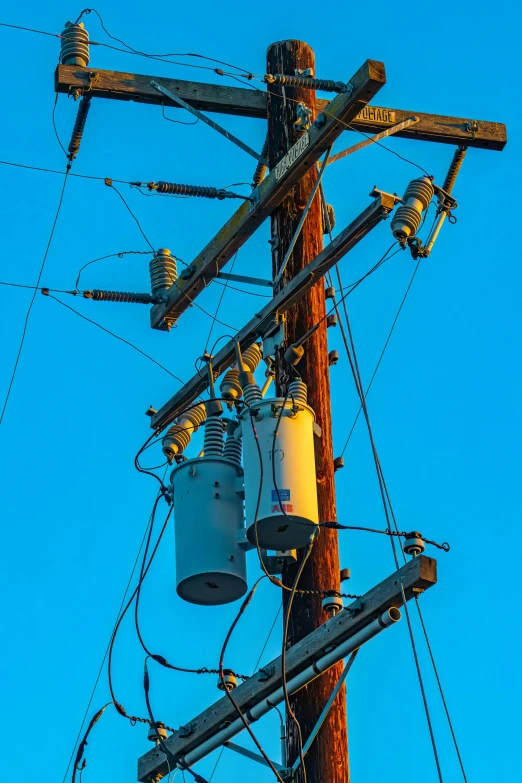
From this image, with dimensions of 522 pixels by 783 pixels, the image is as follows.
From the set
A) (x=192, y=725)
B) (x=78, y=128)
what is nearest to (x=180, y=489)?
(x=192, y=725)

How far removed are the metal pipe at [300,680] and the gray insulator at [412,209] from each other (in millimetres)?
2163

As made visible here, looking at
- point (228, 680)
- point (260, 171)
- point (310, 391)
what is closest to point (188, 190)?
point (260, 171)

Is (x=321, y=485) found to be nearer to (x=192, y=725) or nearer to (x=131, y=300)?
(x=192, y=725)

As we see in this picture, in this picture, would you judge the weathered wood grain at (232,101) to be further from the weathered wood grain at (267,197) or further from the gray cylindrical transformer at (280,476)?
the gray cylindrical transformer at (280,476)

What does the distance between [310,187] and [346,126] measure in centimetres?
100

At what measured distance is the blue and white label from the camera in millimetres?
8438

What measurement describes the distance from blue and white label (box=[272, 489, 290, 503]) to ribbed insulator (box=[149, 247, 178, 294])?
105 inches

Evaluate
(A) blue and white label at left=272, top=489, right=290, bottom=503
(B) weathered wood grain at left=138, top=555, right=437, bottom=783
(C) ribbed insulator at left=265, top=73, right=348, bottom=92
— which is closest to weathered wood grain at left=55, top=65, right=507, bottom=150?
(C) ribbed insulator at left=265, top=73, right=348, bottom=92

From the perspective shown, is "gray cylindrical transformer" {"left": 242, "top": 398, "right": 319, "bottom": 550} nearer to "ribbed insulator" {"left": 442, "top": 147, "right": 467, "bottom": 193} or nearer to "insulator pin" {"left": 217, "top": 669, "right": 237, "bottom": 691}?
"insulator pin" {"left": 217, "top": 669, "right": 237, "bottom": 691}

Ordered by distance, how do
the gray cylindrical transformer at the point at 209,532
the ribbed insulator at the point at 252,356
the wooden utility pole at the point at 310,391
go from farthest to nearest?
the ribbed insulator at the point at 252,356
the gray cylindrical transformer at the point at 209,532
the wooden utility pole at the point at 310,391

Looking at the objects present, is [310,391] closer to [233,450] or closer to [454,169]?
[233,450]

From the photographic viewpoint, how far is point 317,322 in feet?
31.8

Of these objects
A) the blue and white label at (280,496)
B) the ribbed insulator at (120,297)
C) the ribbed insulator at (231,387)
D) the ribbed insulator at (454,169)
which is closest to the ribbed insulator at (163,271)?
the ribbed insulator at (120,297)

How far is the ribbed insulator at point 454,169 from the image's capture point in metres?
10.6
